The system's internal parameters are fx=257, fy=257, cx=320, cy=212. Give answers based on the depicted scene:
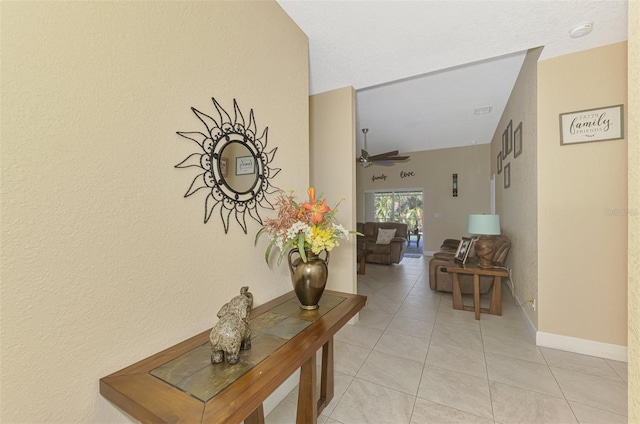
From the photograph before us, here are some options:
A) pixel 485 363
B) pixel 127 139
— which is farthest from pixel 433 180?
pixel 127 139

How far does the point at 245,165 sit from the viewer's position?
1.49 meters

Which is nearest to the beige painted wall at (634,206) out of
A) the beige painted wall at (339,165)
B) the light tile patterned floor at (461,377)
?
the light tile patterned floor at (461,377)

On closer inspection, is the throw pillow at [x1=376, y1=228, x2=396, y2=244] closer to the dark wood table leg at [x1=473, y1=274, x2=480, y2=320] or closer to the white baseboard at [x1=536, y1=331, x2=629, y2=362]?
the dark wood table leg at [x1=473, y1=274, x2=480, y2=320]

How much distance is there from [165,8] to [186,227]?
957 millimetres

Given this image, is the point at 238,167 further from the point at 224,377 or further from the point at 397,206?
the point at 397,206

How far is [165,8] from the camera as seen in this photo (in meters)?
1.11

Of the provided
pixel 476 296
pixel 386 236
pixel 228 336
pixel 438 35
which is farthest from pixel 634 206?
pixel 386 236

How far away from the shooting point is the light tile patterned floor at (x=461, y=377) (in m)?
1.68

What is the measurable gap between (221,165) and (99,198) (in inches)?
21.6

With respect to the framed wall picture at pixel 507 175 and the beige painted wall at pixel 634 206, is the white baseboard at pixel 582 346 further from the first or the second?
the framed wall picture at pixel 507 175

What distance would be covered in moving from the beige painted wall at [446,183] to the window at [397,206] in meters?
0.75

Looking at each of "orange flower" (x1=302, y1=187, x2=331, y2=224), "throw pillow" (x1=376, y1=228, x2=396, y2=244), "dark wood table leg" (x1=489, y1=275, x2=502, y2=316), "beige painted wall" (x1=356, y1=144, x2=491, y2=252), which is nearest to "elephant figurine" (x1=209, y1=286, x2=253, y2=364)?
"orange flower" (x1=302, y1=187, x2=331, y2=224)

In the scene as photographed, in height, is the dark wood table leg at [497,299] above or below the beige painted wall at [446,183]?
below

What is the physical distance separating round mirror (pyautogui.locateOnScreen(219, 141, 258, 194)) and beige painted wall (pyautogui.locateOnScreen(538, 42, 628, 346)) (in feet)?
8.88
